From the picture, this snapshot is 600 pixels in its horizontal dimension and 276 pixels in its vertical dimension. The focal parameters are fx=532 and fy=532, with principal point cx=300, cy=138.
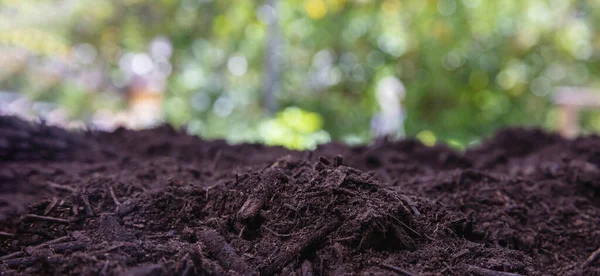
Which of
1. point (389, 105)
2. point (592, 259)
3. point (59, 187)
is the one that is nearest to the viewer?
point (592, 259)

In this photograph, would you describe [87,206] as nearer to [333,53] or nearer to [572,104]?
[333,53]

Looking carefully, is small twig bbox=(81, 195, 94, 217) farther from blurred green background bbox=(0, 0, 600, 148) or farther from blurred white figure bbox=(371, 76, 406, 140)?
blurred white figure bbox=(371, 76, 406, 140)

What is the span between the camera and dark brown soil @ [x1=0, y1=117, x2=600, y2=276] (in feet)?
4.31

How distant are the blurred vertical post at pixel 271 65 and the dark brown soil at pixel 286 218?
545cm

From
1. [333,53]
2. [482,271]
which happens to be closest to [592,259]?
[482,271]

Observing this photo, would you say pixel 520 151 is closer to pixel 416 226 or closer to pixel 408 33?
pixel 416 226

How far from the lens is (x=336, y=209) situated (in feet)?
4.71

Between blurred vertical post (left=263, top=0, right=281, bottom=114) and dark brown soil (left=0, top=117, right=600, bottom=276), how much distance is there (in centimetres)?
545

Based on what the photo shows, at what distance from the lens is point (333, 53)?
8.22 m

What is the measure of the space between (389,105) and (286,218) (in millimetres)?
6818

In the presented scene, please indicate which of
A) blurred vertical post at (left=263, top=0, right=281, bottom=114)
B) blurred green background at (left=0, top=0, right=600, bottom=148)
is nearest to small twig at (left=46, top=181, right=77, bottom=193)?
blurred green background at (left=0, top=0, right=600, bottom=148)

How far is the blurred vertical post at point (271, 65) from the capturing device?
7730 mm

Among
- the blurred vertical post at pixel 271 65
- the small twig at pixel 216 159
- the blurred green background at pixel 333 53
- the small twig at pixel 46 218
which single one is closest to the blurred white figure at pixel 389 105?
the blurred green background at pixel 333 53

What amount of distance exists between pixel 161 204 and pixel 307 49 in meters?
6.87
